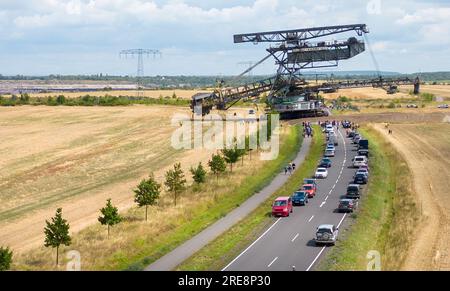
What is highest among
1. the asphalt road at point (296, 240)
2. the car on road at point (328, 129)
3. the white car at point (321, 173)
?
the car on road at point (328, 129)

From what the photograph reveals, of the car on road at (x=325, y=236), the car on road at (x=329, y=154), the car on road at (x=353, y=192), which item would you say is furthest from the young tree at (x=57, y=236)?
the car on road at (x=329, y=154)

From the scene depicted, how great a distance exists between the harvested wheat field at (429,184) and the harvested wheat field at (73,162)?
25.3 metres

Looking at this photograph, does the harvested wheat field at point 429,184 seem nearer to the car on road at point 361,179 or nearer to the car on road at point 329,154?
the car on road at point 361,179

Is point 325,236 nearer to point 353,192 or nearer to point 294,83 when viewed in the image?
point 353,192

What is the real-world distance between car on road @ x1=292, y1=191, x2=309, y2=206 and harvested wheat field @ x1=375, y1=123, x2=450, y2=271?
30.0 feet

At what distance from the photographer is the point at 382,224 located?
49.8 m

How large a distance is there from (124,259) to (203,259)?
4939 mm

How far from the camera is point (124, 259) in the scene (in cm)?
4088

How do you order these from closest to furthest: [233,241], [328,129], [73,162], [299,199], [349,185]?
[233,241] → [299,199] → [349,185] → [73,162] → [328,129]

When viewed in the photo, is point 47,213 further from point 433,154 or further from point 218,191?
point 433,154

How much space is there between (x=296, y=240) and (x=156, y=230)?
1000cm

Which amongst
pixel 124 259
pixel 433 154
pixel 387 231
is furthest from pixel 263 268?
pixel 433 154

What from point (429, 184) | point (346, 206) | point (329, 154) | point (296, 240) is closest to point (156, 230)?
point (296, 240)

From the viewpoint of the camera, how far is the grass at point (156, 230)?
41.1 meters
